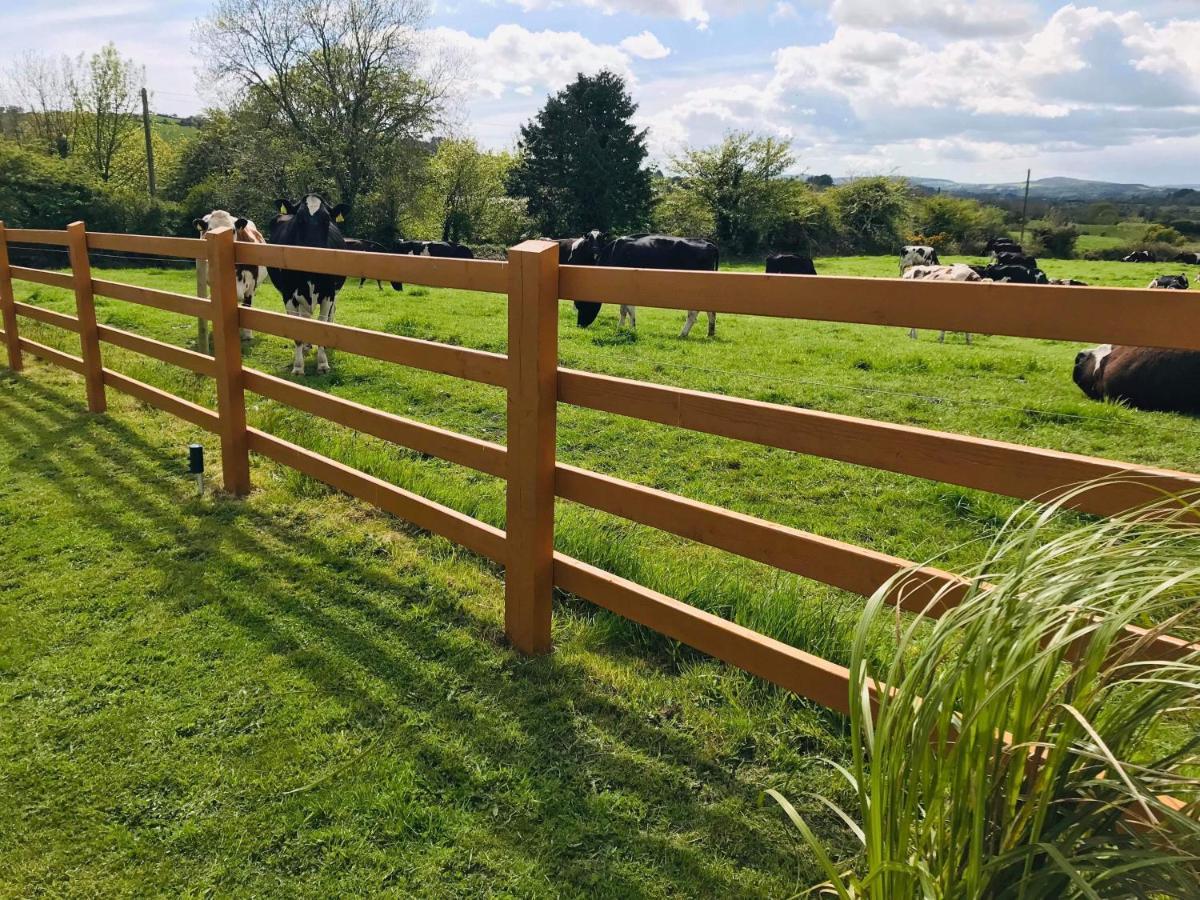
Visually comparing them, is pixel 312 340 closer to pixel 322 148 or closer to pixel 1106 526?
pixel 1106 526

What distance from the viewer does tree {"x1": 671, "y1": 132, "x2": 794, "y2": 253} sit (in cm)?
3791

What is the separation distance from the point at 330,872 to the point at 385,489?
191cm

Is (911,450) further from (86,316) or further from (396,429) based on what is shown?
(86,316)

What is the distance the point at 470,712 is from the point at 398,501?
1.25 meters

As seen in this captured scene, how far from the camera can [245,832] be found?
7.06 feet

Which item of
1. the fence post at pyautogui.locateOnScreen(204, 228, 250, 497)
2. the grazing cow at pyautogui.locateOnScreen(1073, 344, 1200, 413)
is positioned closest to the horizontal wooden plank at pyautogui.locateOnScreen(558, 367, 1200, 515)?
the fence post at pyautogui.locateOnScreen(204, 228, 250, 497)

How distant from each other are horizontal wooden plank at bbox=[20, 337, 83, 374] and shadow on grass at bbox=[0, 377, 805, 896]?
8.93ft

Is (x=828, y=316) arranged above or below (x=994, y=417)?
above

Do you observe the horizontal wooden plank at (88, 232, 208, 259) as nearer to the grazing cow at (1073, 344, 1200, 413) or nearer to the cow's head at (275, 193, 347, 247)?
the cow's head at (275, 193, 347, 247)

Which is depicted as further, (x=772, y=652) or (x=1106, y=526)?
(x=772, y=652)

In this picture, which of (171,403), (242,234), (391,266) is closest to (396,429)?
(391,266)

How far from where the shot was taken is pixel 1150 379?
24.4 ft

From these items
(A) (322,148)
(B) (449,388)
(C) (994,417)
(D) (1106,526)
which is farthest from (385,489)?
(A) (322,148)

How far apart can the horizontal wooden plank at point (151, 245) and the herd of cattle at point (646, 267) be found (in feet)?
2.64
